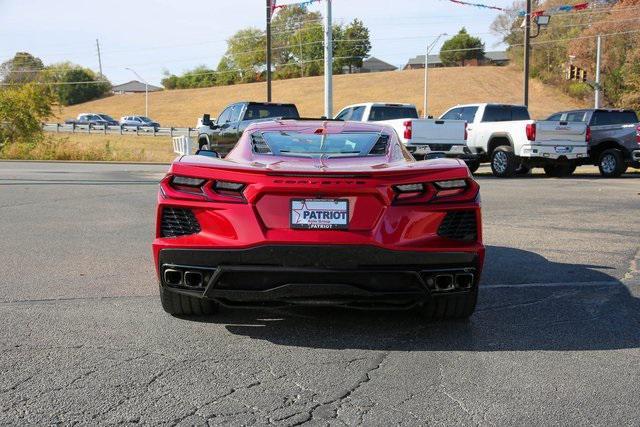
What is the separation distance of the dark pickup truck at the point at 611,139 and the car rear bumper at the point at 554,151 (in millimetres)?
906

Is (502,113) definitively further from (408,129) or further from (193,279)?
(193,279)

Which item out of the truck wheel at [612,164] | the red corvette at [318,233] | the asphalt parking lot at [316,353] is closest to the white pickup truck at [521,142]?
the truck wheel at [612,164]

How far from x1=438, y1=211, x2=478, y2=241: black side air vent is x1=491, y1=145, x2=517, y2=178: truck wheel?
15.9 metres

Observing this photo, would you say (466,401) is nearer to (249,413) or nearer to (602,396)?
(602,396)

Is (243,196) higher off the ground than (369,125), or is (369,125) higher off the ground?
(369,125)

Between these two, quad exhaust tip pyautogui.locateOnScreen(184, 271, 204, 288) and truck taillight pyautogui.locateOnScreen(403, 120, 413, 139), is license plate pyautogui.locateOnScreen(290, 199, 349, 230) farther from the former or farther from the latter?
truck taillight pyautogui.locateOnScreen(403, 120, 413, 139)

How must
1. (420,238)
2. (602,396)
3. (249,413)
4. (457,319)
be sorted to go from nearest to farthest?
(249,413) < (602,396) < (420,238) < (457,319)

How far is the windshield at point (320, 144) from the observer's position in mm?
5703

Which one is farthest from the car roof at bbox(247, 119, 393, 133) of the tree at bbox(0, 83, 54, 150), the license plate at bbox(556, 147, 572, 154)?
the tree at bbox(0, 83, 54, 150)

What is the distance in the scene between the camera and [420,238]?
4707 mm

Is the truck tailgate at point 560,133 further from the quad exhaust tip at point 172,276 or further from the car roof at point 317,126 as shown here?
the quad exhaust tip at point 172,276

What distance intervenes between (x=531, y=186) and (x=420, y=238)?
13.5 m

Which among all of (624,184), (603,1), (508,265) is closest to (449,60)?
(603,1)

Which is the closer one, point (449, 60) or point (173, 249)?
point (173, 249)
